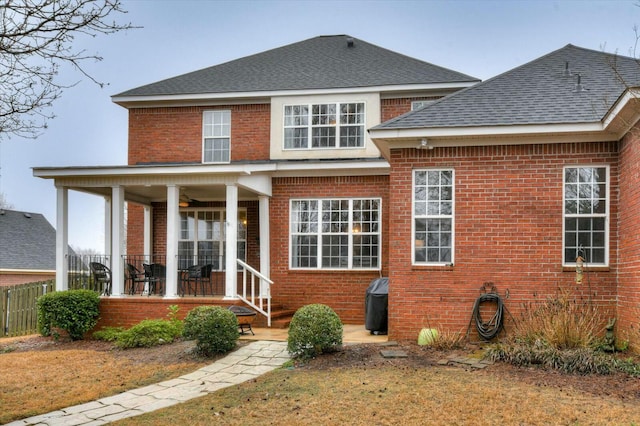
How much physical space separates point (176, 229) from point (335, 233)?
12.5 ft

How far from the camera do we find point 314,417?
625 centimetres

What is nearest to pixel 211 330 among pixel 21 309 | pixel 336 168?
pixel 336 168

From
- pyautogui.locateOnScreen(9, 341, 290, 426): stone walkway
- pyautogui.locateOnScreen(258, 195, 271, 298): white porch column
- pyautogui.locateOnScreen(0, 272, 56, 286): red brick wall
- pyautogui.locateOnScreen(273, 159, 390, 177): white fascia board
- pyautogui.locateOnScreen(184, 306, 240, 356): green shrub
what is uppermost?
pyautogui.locateOnScreen(273, 159, 390, 177): white fascia board

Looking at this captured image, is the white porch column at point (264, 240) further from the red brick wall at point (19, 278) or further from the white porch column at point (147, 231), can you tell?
the red brick wall at point (19, 278)

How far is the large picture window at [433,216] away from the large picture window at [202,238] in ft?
21.7

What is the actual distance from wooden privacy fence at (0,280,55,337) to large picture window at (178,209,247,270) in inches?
144

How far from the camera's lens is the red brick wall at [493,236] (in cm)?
1001

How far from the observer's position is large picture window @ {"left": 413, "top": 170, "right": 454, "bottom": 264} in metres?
10.5

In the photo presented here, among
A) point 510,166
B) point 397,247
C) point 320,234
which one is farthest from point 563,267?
point 320,234

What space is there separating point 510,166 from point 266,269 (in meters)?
6.42

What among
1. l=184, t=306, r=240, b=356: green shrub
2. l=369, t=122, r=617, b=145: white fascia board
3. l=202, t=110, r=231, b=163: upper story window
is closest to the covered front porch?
l=202, t=110, r=231, b=163: upper story window

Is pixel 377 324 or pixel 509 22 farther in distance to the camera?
pixel 509 22

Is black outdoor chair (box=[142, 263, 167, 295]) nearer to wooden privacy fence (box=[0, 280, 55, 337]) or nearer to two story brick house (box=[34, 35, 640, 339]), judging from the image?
two story brick house (box=[34, 35, 640, 339])

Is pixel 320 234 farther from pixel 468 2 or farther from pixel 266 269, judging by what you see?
pixel 468 2
